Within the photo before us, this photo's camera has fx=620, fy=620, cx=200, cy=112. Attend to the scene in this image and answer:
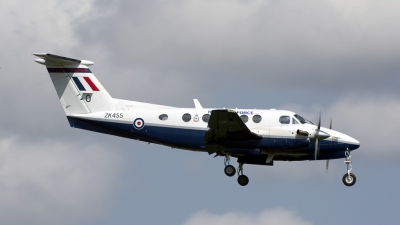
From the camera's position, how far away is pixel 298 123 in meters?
29.2

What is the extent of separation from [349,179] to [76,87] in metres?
14.0

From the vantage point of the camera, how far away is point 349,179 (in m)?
29.5

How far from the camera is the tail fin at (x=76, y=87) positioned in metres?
30.5

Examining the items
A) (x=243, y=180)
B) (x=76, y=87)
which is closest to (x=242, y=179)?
(x=243, y=180)

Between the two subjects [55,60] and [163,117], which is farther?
[55,60]

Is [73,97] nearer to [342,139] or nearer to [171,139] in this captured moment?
[171,139]

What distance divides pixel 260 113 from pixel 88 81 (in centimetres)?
877

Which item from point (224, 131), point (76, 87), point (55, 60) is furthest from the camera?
point (76, 87)

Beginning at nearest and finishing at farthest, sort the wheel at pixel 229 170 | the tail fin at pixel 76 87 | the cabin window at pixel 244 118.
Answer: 1. the cabin window at pixel 244 118
2. the wheel at pixel 229 170
3. the tail fin at pixel 76 87

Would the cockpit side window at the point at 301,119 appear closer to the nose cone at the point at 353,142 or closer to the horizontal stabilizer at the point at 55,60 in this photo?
the nose cone at the point at 353,142

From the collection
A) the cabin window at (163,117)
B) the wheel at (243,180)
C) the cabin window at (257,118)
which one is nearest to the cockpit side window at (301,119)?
the cabin window at (257,118)

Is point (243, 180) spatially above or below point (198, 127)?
below

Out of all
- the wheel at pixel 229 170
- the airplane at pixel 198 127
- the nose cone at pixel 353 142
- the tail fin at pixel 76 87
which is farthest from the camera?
the tail fin at pixel 76 87

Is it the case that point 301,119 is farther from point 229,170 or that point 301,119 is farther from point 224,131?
point 229,170
